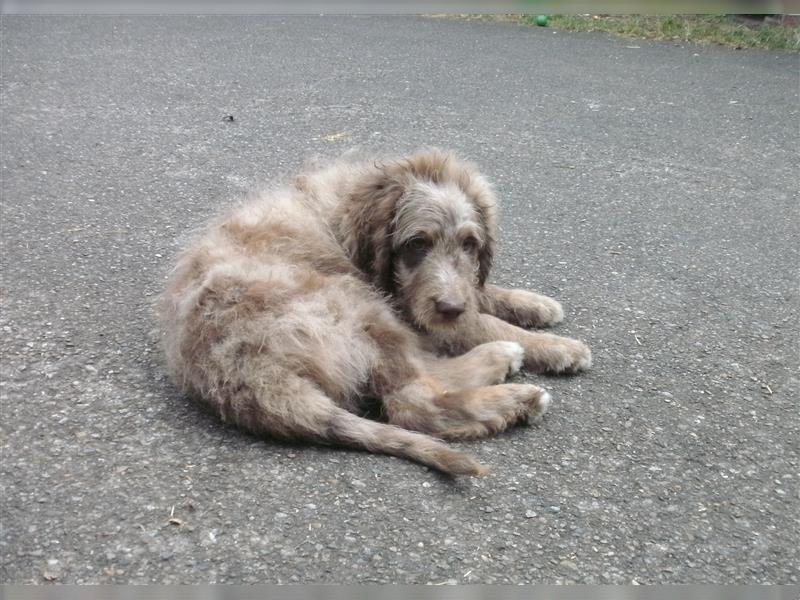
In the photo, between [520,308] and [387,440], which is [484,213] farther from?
[387,440]

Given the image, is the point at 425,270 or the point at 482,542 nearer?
the point at 482,542

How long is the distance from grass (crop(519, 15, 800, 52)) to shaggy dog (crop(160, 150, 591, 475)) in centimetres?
925

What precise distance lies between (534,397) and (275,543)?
1.43 metres

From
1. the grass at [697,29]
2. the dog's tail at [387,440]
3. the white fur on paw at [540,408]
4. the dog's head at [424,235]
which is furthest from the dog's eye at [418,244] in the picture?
the grass at [697,29]

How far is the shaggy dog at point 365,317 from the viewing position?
3621 mm

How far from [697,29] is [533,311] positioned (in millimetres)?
10223

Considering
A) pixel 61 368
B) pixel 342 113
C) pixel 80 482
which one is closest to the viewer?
pixel 80 482

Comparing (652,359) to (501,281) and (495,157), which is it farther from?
(495,157)

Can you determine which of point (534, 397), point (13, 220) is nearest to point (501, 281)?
point (534, 397)

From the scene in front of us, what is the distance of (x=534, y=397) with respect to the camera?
3945mm

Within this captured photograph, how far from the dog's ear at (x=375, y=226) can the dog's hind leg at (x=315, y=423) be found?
1006 mm

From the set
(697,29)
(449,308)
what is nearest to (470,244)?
(449,308)

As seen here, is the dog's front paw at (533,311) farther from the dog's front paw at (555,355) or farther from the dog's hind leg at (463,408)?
the dog's hind leg at (463,408)

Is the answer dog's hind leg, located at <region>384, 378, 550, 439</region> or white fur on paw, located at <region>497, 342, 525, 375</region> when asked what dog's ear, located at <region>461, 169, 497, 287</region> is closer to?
white fur on paw, located at <region>497, 342, 525, 375</region>
